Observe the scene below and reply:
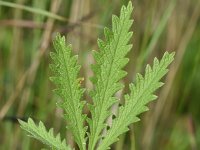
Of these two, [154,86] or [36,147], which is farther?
[36,147]

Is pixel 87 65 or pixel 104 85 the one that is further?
pixel 87 65

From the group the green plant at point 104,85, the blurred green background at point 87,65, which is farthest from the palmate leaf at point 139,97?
the blurred green background at point 87,65

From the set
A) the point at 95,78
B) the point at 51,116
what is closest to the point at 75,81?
the point at 95,78

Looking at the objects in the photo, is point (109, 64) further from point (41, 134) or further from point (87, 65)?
point (87, 65)

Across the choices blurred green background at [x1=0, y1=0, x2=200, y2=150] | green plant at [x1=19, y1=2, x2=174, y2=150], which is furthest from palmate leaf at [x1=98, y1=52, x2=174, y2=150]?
blurred green background at [x1=0, y1=0, x2=200, y2=150]

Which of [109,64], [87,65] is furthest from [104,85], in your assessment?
[87,65]

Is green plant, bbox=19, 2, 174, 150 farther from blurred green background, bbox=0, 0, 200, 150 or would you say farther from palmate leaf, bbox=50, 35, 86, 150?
blurred green background, bbox=0, 0, 200, 150

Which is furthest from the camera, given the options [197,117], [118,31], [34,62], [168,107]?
[197,117]

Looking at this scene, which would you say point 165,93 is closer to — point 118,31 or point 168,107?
point 168,107
